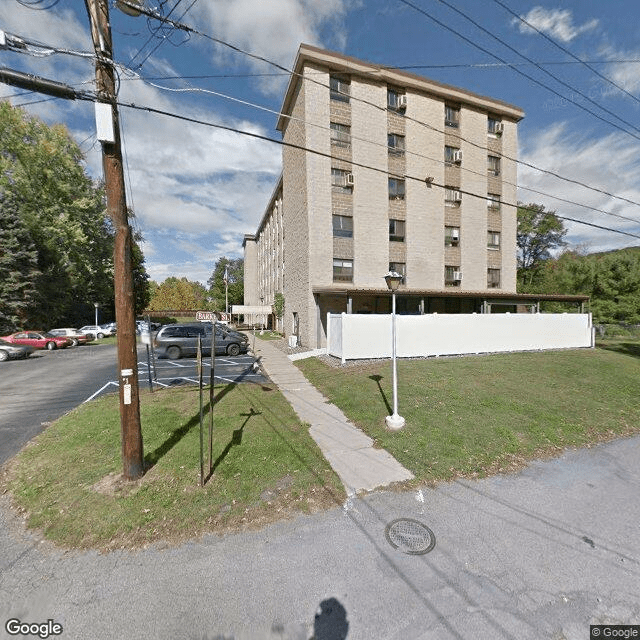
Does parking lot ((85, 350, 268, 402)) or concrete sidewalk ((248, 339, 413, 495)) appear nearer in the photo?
concrete sidewalk ((248, 339, 413, 495))

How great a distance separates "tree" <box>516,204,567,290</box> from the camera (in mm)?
36250

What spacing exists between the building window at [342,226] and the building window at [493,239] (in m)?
11.8

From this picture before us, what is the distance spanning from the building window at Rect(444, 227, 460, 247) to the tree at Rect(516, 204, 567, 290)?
19.4 metres

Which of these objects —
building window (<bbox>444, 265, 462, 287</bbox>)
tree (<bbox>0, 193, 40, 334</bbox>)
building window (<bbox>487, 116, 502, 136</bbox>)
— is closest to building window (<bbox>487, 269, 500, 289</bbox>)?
building window (<bbox>444, 265, 462, 287</bbox>)

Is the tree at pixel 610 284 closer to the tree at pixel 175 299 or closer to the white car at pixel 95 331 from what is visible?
the white car at pixel 95 331

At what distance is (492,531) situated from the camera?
3.64 m

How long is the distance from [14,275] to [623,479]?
1397 inches

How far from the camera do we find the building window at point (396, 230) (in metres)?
20.5

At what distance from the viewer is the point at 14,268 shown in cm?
2431

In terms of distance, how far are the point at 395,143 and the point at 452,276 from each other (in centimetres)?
1002

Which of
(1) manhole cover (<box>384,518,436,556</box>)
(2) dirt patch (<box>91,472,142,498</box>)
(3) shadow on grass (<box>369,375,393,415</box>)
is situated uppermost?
(3) shadow on grass (<box>369,375,393,415</box>)

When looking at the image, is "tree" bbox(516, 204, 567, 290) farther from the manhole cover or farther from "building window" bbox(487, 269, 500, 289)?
the manhole cover

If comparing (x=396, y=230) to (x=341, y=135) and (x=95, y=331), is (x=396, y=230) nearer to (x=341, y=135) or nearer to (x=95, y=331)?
(x=341, y=135)

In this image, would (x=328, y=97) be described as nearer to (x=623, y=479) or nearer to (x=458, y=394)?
(x=458, y=394)
